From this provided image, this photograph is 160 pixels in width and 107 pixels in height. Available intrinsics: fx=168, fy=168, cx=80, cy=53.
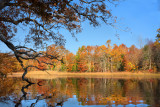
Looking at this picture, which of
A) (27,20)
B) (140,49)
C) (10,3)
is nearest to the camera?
(10,3)

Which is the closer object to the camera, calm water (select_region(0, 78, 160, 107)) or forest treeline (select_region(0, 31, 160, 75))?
calm water (select_region(0, 78, 160, 107))

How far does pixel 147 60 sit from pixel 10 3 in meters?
55.8

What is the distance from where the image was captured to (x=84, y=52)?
67125 mm

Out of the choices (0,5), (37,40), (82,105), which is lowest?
(82,105)

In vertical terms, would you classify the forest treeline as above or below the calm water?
above

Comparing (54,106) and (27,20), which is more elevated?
(27,20)

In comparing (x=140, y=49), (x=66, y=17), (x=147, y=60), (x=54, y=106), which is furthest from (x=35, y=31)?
(x=140, y=49)

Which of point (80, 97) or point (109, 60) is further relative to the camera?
point (109, 60)

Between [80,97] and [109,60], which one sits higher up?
[109,60]

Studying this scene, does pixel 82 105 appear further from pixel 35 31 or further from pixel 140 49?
pixel 140 49

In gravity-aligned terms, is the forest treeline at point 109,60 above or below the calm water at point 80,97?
above

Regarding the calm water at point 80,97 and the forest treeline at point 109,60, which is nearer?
the calm water at point 80,97

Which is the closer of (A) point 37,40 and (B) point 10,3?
(B) point 10,3

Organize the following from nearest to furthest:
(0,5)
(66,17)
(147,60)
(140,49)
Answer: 1. (0,5)
2. (66,17)
3. (147,60)
4. (140,49)
